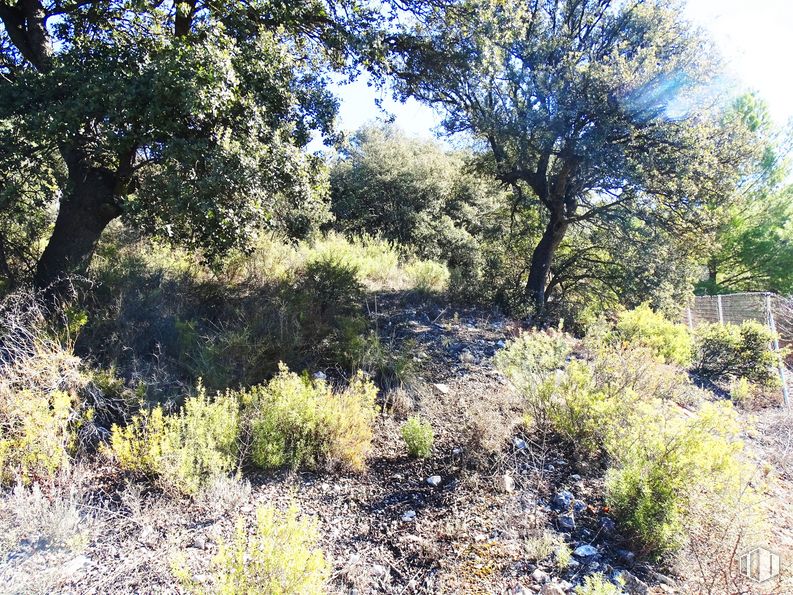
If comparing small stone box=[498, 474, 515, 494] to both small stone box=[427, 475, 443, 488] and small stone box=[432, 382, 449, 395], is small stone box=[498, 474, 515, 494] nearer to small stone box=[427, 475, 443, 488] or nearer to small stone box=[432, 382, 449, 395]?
small stone box=[427, 475, 443, 488]

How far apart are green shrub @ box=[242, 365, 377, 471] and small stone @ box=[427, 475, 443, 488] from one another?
1.74ft

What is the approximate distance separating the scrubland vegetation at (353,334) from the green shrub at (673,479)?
0.8 inches

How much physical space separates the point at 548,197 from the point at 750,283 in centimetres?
1647

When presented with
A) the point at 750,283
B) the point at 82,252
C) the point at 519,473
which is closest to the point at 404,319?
the point at 519,473

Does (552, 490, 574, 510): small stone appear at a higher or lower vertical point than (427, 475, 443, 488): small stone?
lower

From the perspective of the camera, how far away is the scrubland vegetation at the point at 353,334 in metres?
2.49

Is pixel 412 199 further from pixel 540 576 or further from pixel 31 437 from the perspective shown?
pixel 540 576

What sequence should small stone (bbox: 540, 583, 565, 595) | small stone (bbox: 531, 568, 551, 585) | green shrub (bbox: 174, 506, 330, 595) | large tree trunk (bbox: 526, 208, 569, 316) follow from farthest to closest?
large tree trunk (bbox: 526, 208, 569, 316) → small stone (bbox: 531, 568, 551, 585) → small stone (bbox: 540, 583, 565, 595) → green shrub (bbox: 174, 506, 330, 595)

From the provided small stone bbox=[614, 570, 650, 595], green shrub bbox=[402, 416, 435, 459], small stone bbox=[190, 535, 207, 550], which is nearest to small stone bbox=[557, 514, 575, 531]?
small stone bbox=[614, 570, 650, 595]

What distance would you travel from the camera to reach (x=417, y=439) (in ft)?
11.5

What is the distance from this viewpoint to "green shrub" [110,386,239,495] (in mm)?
2840

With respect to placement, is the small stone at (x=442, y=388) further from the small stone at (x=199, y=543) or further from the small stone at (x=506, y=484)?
the small stone at (x=199, y=543)

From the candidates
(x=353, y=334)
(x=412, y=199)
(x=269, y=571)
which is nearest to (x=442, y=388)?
(x=353, y=334)

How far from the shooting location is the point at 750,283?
19750mm
